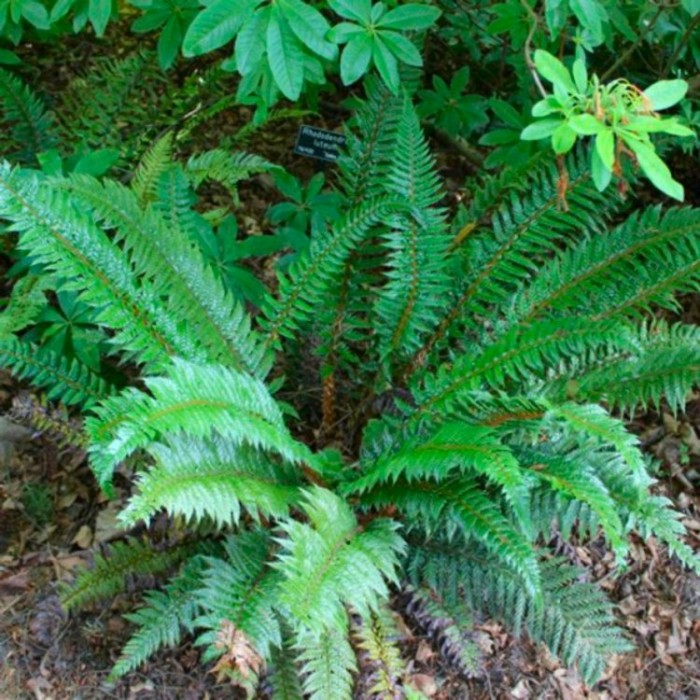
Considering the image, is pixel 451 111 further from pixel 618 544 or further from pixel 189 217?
pixel 618 544

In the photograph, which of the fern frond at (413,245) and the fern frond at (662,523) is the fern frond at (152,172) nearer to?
the fern frond at (413,245)

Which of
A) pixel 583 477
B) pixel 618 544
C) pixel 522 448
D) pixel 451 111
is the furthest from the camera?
pixel 451 111

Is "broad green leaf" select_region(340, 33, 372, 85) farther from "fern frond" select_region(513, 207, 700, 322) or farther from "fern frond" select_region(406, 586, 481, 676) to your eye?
"fern frond" select_region(406, 586, 481, 676)

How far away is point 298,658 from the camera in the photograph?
2.01m

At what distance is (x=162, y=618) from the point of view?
2.12 meters

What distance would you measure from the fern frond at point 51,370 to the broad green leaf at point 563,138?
53.2 inches

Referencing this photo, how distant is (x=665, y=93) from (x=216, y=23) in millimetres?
966

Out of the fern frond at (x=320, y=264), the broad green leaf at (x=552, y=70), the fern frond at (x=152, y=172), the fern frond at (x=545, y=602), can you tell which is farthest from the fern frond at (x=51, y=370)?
the broad green leaf at (x=552, y=70)

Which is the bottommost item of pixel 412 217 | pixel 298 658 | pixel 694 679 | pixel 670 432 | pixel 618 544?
pixel 694 679

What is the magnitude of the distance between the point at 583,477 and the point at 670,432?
1071mm

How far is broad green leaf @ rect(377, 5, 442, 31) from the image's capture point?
2160 mm

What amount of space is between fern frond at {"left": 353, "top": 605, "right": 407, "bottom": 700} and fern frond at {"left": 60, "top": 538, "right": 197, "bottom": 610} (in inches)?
20.2

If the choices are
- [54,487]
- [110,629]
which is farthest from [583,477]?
[54,487]

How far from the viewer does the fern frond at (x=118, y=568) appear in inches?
86.0
